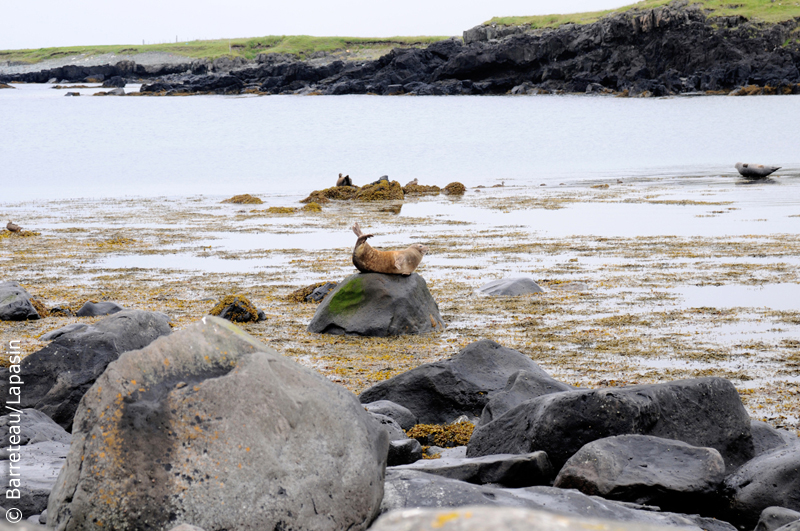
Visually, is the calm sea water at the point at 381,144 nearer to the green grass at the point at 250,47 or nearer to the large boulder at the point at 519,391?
the large boulder at the point at 519,391

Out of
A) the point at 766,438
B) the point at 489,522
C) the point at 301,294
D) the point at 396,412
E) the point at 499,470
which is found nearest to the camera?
the point at 489,522

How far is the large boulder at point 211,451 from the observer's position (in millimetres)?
3688

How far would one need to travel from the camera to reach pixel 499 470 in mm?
5062

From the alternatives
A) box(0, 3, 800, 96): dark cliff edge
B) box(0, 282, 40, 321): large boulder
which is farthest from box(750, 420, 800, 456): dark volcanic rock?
box(0, 3, 800, 96): dark cliff edge

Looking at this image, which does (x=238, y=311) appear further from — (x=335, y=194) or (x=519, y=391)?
(x=335, y=194)

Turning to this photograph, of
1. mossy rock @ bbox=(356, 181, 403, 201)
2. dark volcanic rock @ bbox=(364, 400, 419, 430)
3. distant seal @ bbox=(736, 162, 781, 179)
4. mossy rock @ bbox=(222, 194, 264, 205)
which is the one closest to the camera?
dark volcanic rock @ bbox=(364, 400, 419, 430)

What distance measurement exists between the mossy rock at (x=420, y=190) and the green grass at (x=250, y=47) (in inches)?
5095

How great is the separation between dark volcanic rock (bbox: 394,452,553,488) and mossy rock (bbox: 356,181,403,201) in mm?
24211

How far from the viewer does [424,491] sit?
4422 millimetres

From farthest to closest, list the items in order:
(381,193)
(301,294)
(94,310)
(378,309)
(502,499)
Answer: (381,193)
(301,294)
(94,310)
(378,309)
(502,499)

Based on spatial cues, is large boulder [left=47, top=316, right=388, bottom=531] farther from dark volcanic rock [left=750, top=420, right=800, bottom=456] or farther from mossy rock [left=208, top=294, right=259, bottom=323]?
mossy rock [left=208, top=294, right=259, bottom=323]

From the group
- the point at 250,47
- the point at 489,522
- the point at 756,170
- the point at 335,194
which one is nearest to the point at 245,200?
the point at 335,194

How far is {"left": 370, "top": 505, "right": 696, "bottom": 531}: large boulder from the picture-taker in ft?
4.83

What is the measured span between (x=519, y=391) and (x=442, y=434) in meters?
0.77
